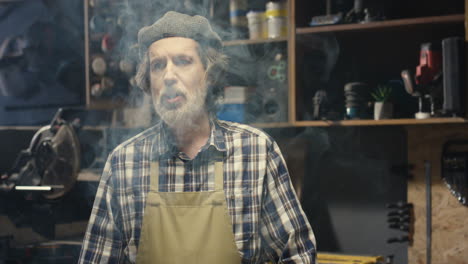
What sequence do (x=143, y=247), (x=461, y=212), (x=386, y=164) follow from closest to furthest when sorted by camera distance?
(x=143, y=247), (x=461, y=212), (x=386, y=164)

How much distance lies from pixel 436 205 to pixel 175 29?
1.37m

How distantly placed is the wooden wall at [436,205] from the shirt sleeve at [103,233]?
1.32 metres

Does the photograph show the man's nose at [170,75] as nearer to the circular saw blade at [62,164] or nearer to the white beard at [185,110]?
the white beard at [185,110]

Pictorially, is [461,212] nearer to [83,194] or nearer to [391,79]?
[391,79]

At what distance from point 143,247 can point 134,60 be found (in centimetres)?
114

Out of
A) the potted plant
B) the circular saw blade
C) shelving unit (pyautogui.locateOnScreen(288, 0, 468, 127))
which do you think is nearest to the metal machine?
the circular saw blade

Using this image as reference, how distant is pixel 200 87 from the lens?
1497 mm

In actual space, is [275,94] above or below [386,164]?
above

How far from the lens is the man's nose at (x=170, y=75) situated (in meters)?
1.42

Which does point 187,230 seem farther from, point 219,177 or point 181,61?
point 181,61

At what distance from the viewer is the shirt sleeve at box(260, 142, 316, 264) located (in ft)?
4.62

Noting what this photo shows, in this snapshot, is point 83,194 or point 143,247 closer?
point 143,247

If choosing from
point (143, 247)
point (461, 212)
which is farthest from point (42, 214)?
point (461, 212)

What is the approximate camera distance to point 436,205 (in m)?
2.14
